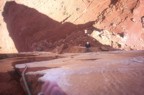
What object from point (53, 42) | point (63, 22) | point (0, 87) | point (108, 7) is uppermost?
point (108, 7)

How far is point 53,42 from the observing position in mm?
11961

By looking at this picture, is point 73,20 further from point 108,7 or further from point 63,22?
point 108,7

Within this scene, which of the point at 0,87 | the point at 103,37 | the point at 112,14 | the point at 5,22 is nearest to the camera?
the point at 0,87

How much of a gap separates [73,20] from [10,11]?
3.98m

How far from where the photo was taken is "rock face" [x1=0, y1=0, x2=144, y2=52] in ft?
38.6

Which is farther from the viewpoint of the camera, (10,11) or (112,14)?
(10,11)

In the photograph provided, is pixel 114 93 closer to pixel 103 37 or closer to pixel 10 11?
pixel 103 37

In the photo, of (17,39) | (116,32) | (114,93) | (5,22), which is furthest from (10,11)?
(114,93)

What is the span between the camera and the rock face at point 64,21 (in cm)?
1176

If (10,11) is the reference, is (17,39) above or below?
below

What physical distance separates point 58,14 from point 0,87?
932 centimetres

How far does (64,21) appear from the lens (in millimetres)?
12438

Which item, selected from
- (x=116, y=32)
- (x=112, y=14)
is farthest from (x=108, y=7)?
(x=116, y=32)

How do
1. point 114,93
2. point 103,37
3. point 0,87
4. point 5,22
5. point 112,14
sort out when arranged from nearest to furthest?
point 114,93 → point 0,87 → point 103,37 → point 112,14 → point 5,22
